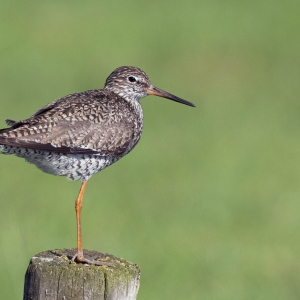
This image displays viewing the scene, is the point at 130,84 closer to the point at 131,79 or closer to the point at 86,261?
the point at 131,79

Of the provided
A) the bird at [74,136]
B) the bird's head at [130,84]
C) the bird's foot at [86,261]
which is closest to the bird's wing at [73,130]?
the bird at [74,136]

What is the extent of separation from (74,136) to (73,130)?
58 mm

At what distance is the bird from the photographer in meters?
6.89

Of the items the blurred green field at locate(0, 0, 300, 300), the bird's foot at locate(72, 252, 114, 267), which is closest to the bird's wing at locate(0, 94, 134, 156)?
the bird's foot at locate(72, 252, 114, 267)

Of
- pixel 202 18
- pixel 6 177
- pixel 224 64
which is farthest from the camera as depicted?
pixel 202 18

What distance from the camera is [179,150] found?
1777 cm

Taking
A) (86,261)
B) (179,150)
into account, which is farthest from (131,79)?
(179,150)

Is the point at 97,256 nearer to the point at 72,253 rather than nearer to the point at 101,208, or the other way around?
the point at 72,253

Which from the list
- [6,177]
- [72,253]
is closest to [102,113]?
[72,253]

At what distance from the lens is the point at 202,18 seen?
2816 centimetres

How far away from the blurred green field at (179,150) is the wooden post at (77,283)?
527cm

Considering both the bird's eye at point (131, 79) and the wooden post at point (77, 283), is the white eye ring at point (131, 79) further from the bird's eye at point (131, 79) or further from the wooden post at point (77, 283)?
the wooden post at point (77, 283)

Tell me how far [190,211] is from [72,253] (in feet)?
27.2

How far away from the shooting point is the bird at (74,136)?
6891 mm
